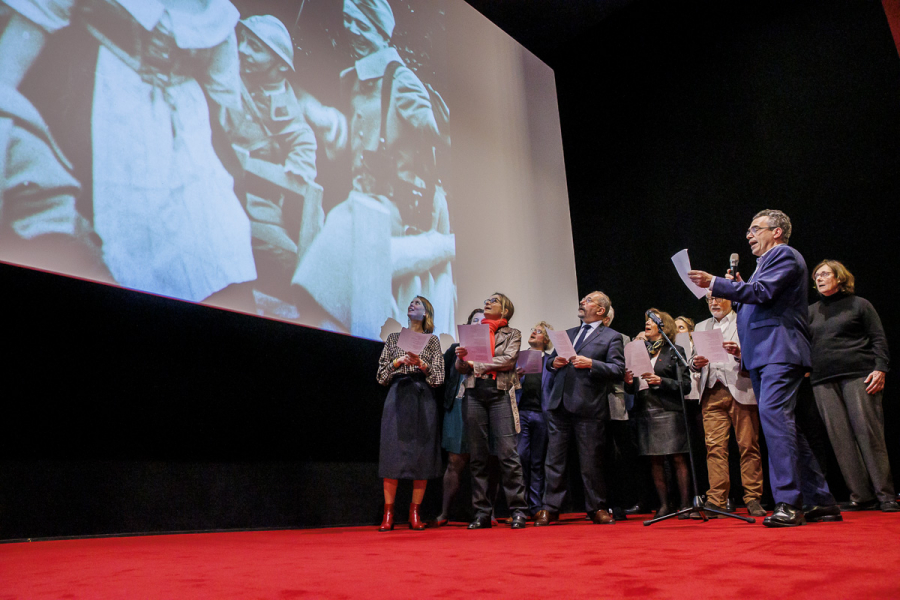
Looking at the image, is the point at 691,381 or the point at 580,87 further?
the point at 580,87

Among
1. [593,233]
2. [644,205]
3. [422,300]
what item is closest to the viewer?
[422,300]

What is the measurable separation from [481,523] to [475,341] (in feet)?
3.43

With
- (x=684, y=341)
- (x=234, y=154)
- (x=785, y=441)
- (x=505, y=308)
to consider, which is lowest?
(x=785, y=441)

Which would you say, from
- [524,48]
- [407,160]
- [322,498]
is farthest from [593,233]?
[322,498]

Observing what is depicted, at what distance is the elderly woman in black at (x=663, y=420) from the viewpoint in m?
4.02

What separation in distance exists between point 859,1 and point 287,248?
5087mm

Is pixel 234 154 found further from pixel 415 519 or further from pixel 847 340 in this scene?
pixel 847 340

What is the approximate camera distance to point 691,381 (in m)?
4.19

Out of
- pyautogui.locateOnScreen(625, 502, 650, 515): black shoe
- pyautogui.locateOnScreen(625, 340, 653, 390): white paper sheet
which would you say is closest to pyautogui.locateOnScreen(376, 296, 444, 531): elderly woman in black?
pyautogui.locateOnScreen(625, 340, 653, 390): white paper sheet

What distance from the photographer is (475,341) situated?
326 centimetres

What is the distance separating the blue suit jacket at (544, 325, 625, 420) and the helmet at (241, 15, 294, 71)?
8.91 ft

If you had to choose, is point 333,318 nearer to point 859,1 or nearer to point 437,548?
point 437,548

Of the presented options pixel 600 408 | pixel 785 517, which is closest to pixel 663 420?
pixel 600 408

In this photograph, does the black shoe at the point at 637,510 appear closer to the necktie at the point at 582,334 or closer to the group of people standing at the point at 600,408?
the group of people standing at the point at 600,408
